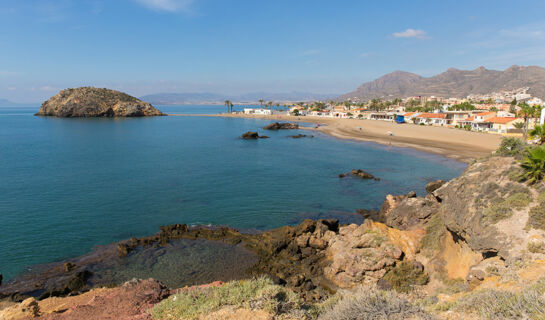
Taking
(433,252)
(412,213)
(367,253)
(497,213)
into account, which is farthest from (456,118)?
(497,213)

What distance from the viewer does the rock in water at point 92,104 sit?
156250 millimetres

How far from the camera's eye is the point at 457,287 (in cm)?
1251

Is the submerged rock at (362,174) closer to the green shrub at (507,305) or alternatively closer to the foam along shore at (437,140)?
the foam along shore at (437,140)

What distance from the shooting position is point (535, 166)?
45.8 feet

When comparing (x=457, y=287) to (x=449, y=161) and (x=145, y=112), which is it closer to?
(x=449, y=161)

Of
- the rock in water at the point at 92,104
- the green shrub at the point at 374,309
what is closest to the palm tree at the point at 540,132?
the green shrub at the point at 374,309

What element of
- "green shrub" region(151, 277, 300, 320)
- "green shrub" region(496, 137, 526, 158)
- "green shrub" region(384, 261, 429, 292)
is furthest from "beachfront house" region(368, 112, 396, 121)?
"green shrub" region(151, 277, 300, 320)

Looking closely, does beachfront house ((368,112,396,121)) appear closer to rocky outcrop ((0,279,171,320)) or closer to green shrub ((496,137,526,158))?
green shrub ((496,137,526,158))

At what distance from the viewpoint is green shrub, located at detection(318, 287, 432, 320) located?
7.58 meters

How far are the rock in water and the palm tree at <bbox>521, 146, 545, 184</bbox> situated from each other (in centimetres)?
17971

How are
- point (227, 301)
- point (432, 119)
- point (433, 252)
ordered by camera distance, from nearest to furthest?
point (227, 301) < point (433, 252) < point (432, 119)

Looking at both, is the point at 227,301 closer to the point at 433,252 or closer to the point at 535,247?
the point at 535,247

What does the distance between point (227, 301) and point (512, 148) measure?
18.3m

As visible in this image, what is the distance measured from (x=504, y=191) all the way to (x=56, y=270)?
25973mm
